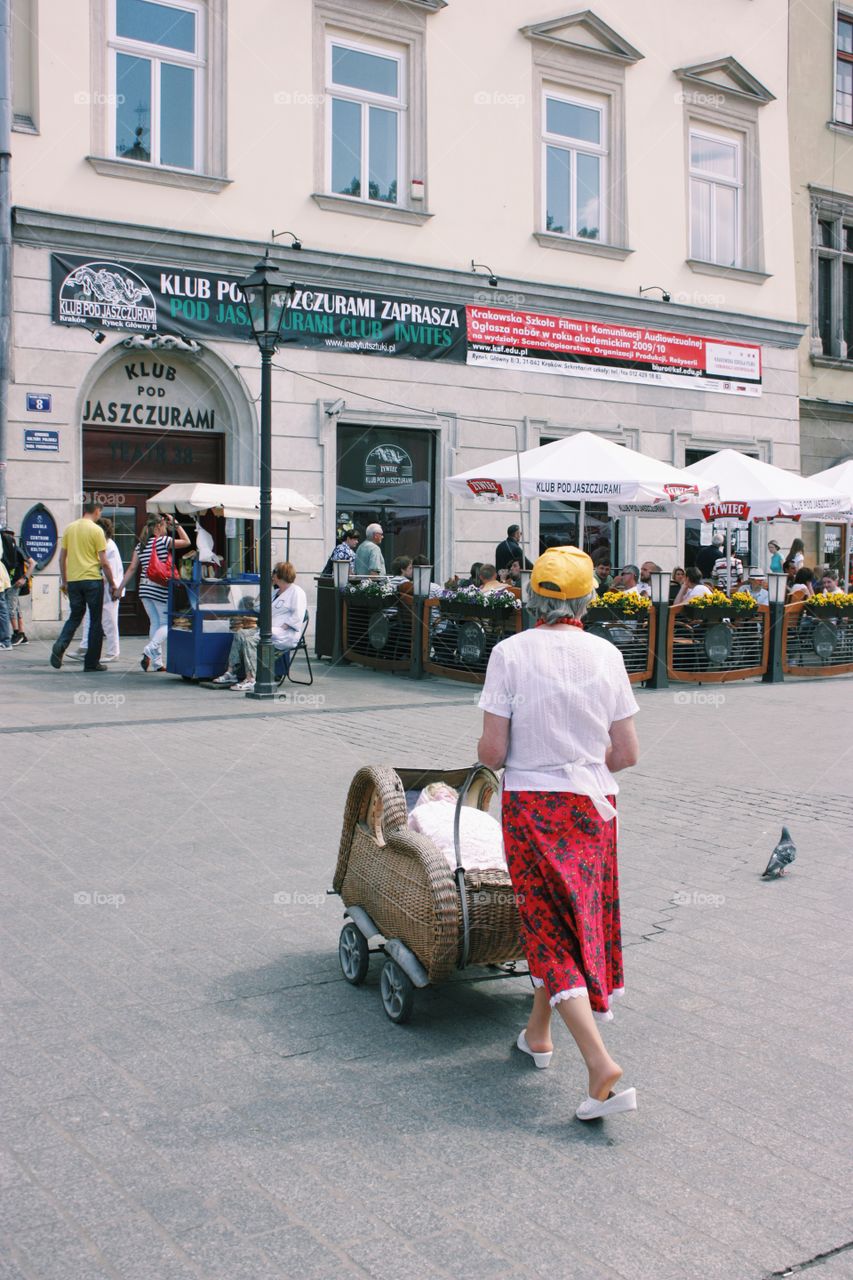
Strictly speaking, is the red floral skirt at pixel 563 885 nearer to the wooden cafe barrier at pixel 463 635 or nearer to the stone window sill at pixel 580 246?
the wooden cafe barrier at pixel 463 635

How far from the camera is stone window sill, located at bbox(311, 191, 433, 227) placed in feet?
63.5

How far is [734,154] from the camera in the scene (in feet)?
80.3

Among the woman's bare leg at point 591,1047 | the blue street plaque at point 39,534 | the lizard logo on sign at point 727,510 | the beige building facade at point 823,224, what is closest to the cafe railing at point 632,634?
the lizard logo on sign at point 727,510

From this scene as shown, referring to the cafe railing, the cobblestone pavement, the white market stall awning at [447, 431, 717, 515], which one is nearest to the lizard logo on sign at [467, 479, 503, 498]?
the white market stall awning at [447, 431, 717, 515]

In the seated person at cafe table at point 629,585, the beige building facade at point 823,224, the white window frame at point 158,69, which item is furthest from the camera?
the beige building facade at point 823,224

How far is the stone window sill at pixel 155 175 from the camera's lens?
17.4 meters

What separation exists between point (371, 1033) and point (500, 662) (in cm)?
135

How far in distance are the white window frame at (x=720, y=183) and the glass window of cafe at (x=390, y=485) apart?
720cm

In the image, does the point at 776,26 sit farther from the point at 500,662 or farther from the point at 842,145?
the point at 500,662

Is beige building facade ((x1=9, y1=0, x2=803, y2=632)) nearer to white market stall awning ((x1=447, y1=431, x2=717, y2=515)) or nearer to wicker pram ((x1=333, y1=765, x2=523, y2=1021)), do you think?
white market stall awning ((x1=447, y1=431, x2=717, y2=515))

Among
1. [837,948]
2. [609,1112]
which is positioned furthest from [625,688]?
[837,948]

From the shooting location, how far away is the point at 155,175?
58.5 ft

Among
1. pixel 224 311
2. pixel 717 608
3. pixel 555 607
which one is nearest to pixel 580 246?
pixel 224 311

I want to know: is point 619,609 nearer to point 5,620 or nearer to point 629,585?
point 629,585
